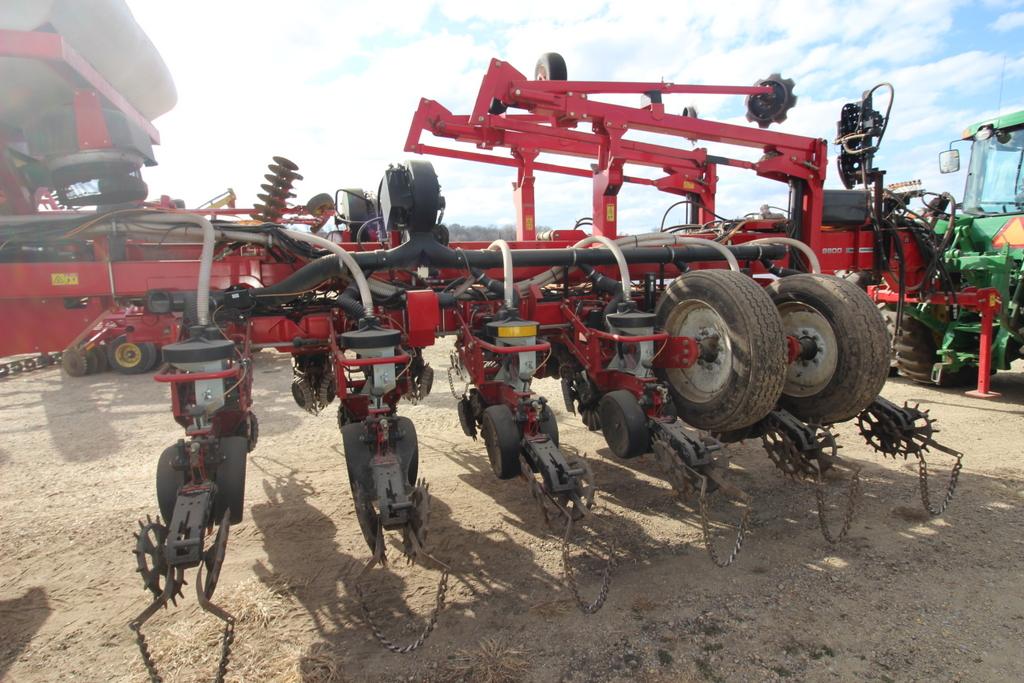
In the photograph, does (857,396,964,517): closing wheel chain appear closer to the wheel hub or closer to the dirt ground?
the dirt ground

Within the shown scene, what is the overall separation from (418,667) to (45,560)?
2.65m

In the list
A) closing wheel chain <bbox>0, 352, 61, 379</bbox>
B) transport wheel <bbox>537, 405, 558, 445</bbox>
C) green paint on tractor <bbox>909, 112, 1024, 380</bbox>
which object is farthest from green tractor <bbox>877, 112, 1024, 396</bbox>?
closing wheel chain <bbox>0, 352, 61, 379</bbox>

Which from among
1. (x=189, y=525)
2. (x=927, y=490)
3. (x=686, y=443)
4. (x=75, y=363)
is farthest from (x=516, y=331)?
(x=75, y=363)

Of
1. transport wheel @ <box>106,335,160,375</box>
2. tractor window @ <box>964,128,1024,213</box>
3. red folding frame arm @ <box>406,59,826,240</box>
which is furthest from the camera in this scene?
transport wheel @ <box>106,335,160,375</box>

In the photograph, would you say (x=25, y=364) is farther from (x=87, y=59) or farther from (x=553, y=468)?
(x=553, y=468)

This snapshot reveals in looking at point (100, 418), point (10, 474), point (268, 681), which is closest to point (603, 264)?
point (268, 681)

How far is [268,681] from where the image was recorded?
2.52 m

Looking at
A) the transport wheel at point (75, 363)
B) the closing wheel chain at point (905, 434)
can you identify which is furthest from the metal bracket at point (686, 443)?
the transport wheel at point (75, 363)

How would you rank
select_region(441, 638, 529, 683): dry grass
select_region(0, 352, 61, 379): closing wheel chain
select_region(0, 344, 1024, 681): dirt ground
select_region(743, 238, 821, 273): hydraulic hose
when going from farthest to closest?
select_region(0, 352, 61, 379): closing wheel chain < select_region(743, 238, 821, 273): hydraulic hose < select_region(0, 344, 1024, 681): dirt ground < select_region(441, 638, 529, 683): dry grass

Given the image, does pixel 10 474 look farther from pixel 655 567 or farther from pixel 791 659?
pixel 791 659

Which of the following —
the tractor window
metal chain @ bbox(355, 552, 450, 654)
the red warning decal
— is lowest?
metal chain @ bbox(355, 552, 450, 654)

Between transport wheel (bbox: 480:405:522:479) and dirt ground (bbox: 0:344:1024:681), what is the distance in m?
0.53

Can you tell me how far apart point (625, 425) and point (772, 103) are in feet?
15.1

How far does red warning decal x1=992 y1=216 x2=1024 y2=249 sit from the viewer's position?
639cm
